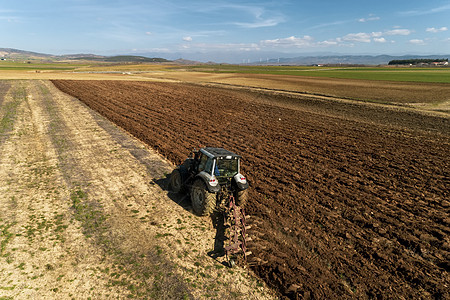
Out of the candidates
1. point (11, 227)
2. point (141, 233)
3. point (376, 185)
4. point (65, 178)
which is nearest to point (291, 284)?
point (141, 233)

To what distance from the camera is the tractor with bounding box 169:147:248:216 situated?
8172 millimetres

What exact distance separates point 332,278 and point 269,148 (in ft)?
32.7

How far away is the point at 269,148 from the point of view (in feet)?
51.6

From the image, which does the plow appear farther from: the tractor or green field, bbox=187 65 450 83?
green field, bbox=187 65 450 83

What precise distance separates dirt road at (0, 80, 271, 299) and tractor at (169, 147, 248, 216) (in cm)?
74

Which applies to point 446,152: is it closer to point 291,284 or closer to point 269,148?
point 269,148

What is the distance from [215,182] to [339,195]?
5314mm

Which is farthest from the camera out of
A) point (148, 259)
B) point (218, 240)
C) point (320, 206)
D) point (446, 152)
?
point (446, 152)

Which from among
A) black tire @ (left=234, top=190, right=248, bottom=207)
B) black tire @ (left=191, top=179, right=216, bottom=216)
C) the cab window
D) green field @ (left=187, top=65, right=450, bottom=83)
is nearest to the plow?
black tire @ (left=234, top=190, right=248, bottom=207)

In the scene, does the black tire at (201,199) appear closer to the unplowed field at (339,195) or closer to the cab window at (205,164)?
the cab window at (205,164)

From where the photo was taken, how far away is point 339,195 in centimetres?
1018

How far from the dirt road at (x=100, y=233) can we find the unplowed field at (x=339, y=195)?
1607 millimetres

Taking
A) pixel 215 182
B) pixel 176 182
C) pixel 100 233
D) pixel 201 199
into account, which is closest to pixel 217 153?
pixel 215 182

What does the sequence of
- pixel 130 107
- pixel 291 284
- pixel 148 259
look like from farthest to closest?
1. pixel 130 107
2. pixel 148 259
3. pixel 291 284
